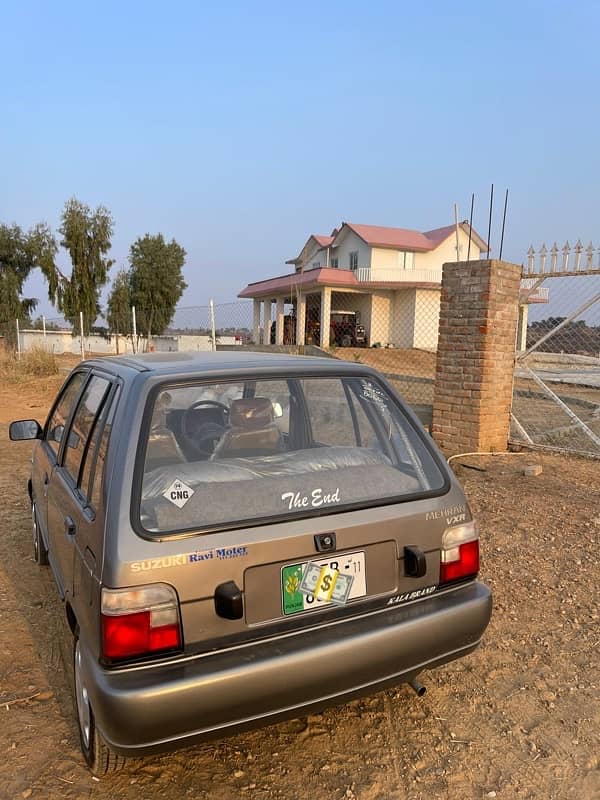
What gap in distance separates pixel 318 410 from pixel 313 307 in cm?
3103

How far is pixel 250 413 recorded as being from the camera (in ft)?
8.58

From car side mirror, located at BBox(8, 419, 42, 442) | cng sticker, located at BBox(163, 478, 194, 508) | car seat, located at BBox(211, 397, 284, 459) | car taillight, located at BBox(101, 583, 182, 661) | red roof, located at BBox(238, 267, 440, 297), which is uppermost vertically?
red roof, located at BBox(238, 267, 440, 297)

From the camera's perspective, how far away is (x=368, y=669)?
195cm

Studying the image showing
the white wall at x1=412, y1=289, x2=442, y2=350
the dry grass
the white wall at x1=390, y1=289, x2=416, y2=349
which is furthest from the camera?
the white wall at x1=390, y1=289, x2=416, y2=349

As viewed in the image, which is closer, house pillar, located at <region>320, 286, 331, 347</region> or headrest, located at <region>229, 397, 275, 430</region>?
headrest, located at <region>229, 397, 275, 430</region>

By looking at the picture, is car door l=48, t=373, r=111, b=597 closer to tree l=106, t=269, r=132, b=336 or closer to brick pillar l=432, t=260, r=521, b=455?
brick pillar l=432, t=260, r=521, b=455

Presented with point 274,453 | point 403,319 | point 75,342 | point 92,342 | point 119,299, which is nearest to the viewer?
point 274,453

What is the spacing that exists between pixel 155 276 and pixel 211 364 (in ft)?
142

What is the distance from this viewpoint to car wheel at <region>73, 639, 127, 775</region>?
2.00 meters

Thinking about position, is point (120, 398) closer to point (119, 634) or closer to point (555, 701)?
point (119, 634)

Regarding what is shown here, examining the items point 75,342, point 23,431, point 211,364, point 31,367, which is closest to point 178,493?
point 211,364

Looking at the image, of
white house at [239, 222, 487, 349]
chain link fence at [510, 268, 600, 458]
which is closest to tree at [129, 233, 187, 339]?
white house at [239, 222, 487, 349]

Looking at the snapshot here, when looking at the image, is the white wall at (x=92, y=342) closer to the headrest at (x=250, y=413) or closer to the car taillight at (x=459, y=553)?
the headrest at (x=250, y=413)

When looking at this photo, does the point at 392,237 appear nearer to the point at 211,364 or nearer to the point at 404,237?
the point at 404,237
